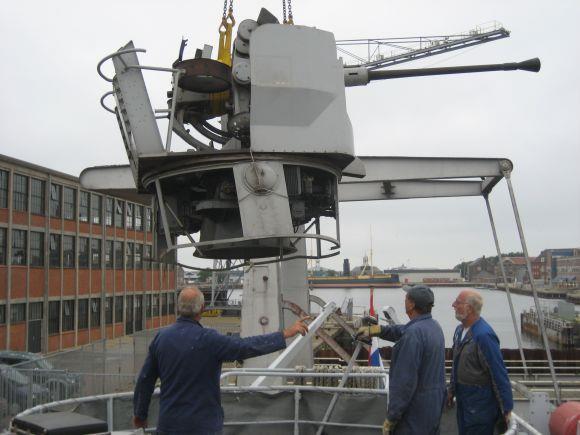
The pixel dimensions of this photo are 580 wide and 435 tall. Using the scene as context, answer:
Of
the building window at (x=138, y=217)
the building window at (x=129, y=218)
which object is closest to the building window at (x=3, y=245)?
the building window at (x=129, y=218)

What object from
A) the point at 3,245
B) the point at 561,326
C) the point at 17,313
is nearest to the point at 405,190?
the point at 3,245

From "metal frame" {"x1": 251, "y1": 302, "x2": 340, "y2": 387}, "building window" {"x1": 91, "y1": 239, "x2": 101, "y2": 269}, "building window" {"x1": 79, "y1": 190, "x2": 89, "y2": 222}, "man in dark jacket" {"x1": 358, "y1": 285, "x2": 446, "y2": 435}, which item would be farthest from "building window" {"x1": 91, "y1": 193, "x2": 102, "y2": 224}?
"man in dark jacket" {"x1": 358, "y1": 285, "x2": 446, "y2": 435}

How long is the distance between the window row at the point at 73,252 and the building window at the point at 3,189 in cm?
130

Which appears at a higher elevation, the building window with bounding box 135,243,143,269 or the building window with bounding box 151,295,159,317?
the building window with bounding box 135,243,143,269

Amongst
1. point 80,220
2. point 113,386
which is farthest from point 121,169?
point 80,220

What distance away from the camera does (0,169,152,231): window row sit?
32.7 meters

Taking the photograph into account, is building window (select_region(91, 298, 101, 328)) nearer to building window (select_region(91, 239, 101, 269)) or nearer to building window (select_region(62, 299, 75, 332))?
building window (select_region(91, 239, 101, 269))

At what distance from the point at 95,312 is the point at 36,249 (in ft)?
25.8

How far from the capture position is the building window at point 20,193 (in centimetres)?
3247

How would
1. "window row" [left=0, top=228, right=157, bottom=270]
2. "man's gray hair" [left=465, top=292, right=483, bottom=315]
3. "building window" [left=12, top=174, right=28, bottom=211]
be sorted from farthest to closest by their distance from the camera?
"window row" [left=0, top=228, right=157, bottom=270]
"building window" [left=12, top=174, right=28, bottom=211]
"man's gray hair" [left=465, top=292, right=483, bottom=315]

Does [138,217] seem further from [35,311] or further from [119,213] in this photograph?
[35,311]

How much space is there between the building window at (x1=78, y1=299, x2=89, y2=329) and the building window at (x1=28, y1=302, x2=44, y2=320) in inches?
169

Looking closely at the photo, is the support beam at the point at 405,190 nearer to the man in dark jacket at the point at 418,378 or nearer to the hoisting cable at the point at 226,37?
the hoisting cable at the point at 226,37

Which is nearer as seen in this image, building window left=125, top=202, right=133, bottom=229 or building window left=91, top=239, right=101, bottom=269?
building window left=91, top=239, right=101, bottom=269
